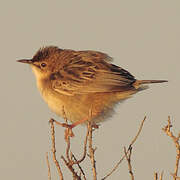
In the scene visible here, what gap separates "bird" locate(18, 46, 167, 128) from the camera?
7.10 m

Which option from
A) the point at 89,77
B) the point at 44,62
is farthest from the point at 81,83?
the point at 44,62

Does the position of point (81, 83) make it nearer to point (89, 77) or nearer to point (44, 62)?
point (89, 77)

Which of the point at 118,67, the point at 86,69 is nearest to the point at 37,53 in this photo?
the point at 86,69

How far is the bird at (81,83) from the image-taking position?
23.3 ft

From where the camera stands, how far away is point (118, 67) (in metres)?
7.74

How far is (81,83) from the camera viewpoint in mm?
7281

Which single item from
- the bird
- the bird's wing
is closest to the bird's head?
the bird

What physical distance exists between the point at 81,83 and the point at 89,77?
19 centimetres

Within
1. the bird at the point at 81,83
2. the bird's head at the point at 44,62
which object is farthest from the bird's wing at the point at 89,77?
the bird's head at the point at 44,62

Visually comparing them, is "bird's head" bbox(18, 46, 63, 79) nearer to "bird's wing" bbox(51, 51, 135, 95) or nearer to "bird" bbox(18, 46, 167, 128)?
"bird" bbox(18, 46, 167, 128)

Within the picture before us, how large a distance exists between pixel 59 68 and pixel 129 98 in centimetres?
141

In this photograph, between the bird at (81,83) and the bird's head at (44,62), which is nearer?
the bird at (81,83)

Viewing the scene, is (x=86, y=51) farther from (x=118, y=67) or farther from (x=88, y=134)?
(x=88, y=134)

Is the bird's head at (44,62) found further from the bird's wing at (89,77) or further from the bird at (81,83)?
the bird's wing at (89,77)
